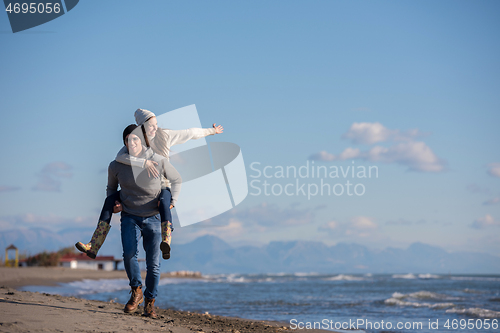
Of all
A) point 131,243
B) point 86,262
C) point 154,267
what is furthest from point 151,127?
point 86,262

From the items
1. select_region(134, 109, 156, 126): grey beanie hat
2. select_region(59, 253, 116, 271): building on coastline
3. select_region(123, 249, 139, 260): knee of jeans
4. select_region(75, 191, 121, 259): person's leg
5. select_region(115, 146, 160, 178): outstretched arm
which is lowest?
select_region(59, 253, 116, 271): building on coastline

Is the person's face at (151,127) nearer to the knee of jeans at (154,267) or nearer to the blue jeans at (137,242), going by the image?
the blue jeans at (137,242)

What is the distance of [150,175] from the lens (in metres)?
4.33

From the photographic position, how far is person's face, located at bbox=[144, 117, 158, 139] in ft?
14.8

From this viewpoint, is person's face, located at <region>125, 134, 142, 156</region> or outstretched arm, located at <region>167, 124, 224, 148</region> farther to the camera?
outstretched arm, located at <region>167, 124, 224, 148</region>

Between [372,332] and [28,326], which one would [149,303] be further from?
[372,332]

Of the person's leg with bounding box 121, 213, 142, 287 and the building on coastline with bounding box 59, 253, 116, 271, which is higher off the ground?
the person's leg with bounding box 121, 213, 142, 287

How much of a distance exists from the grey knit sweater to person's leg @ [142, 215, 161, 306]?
10cm

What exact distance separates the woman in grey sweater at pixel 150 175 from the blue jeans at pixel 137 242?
14cm

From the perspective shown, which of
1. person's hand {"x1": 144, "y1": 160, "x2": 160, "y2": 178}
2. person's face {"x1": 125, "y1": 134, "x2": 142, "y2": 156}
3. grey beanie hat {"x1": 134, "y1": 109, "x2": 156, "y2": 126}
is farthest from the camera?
grey beanie hat {"x1": 134, "y1": 109, "x2": 156, "y2": 126}

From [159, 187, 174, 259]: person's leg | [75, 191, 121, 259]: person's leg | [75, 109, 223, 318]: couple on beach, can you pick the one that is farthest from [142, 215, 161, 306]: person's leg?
[75, 191, 121, 259]: person's leg

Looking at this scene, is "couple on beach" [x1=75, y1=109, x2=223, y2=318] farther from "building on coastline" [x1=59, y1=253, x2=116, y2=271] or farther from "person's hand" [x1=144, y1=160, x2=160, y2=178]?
"building on coastline" [x1=59, y1=253, x2=116, y2=271]

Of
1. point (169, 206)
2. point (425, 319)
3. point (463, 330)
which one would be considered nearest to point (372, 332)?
point (463, 330)

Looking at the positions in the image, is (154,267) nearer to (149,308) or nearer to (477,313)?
(149,308)
